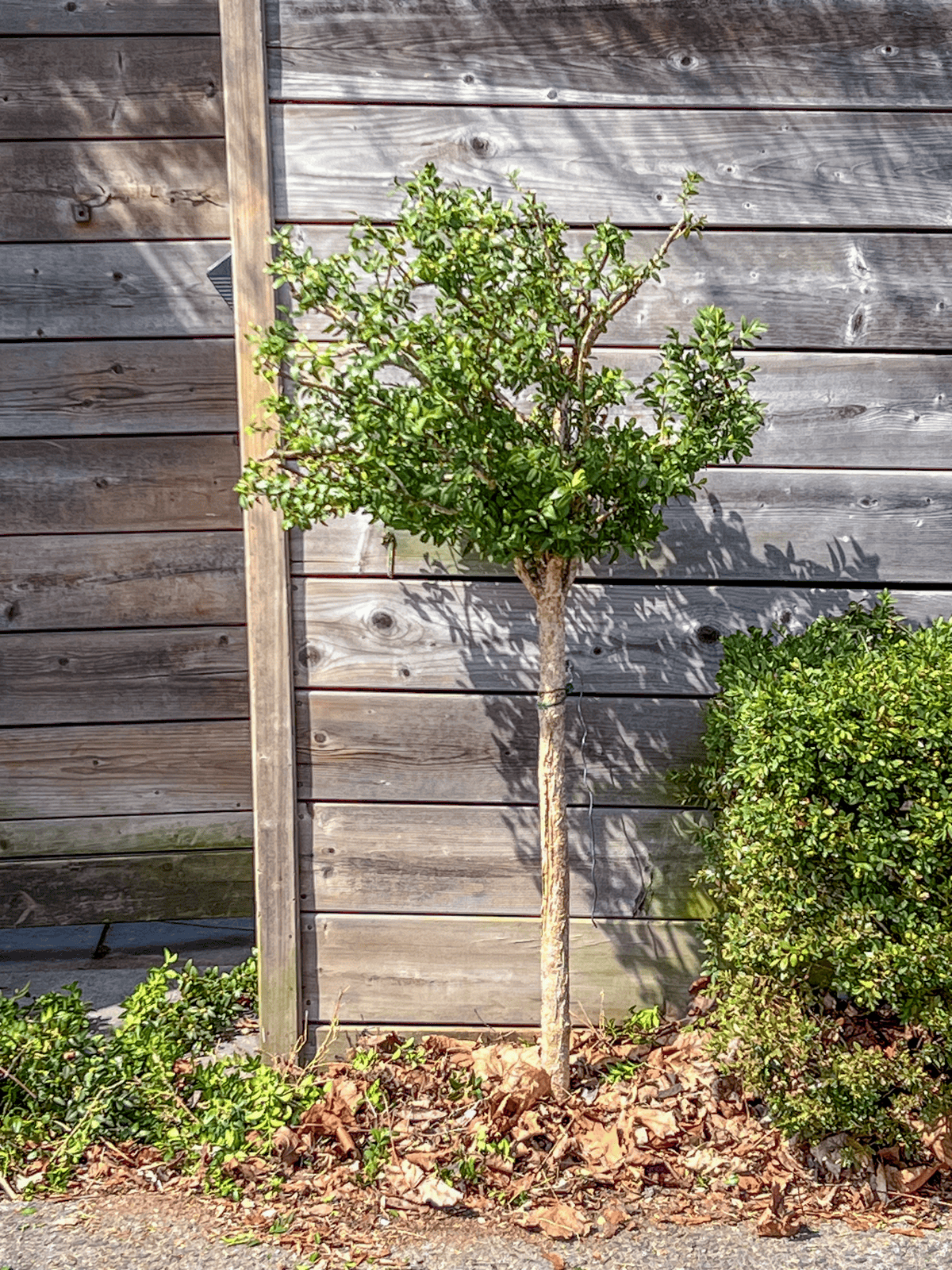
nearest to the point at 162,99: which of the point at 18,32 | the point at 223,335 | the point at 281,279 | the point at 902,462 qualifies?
the point at 18,32

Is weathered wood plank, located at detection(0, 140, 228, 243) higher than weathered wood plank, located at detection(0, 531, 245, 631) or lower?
higher

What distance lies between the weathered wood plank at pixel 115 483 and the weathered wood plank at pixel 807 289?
1.33m

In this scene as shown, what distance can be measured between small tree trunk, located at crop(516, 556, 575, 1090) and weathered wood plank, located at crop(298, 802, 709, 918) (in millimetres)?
336

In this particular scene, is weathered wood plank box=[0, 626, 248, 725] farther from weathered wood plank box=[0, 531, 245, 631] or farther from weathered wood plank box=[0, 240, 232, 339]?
weathered wood plank box=[0, 240, 232, 339]

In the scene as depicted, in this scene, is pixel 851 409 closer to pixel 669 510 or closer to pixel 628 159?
pixel 669 510

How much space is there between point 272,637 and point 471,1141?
4.71 ft

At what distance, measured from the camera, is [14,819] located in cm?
421

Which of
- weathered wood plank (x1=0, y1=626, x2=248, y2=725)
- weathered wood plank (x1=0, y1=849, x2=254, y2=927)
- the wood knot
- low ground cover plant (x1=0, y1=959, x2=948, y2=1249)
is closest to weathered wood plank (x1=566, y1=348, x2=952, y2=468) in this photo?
the wood knot

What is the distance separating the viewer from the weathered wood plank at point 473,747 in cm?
306

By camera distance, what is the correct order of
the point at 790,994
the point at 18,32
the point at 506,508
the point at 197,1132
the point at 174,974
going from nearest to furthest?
the point at 506,508, the point at 790,994, the point at 197,1132, the point at 174,974, the point at 18,32

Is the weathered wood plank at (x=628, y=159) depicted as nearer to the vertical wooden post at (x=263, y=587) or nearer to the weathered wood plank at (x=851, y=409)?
the vertical wooden post at (x=263, y=587)

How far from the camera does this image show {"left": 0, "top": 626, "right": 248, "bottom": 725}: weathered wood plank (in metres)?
4.16

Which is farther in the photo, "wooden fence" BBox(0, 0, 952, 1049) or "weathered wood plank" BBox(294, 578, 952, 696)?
"weathered wood plank" BBox(294, 578, 952, 696)

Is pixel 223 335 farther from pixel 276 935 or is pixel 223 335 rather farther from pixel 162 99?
pixel 276 935
